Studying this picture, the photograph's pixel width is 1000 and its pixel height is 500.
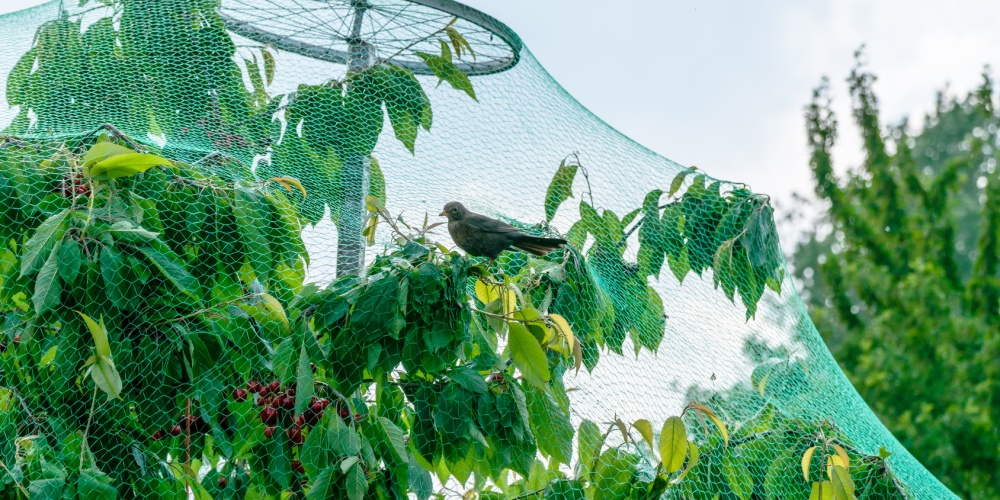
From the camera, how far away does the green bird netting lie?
6.13ft

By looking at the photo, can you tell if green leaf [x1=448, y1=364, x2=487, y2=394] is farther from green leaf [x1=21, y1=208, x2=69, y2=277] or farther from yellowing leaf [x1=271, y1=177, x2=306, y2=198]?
green leaf [x1=21, y1=208, x2=69, y2=277]

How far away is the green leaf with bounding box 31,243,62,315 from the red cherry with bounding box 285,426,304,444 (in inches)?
19.9

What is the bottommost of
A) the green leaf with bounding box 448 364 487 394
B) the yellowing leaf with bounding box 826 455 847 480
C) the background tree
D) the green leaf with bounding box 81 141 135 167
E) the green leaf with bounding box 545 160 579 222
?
the background tree

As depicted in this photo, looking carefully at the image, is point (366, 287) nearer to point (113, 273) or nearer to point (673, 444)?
point (113, 273)

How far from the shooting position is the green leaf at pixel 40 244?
1.76 metres

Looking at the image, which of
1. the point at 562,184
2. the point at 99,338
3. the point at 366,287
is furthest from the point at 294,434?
the point at 562,184

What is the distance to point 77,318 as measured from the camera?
1830mm

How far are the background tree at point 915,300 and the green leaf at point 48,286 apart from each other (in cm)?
708

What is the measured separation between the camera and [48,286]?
173 centimetres

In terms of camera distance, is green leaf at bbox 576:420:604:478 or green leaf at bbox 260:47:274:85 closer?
green leaf at bbox 576:420:604:478

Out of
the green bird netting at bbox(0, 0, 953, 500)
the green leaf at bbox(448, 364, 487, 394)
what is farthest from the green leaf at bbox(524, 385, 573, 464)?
the green leaf at bbox(448, 364, 487, 394)

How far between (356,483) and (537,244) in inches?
30.0

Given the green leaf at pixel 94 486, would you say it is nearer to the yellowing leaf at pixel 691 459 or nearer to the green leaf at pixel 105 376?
the green leaf at pixel 105 376

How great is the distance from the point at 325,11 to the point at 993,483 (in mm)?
6535
